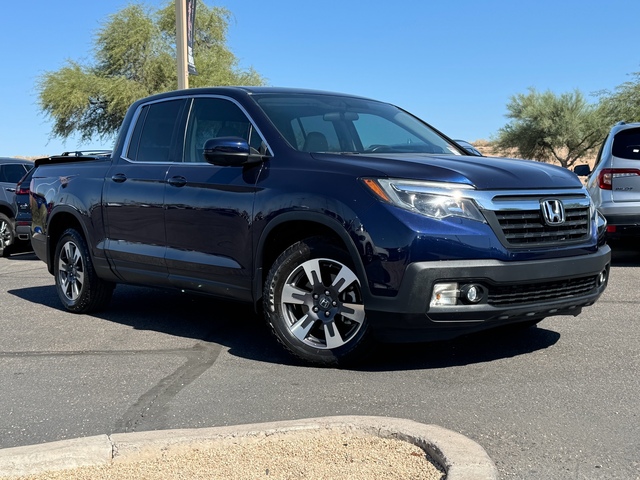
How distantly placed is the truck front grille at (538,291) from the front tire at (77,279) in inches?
157

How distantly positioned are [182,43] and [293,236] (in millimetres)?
9256

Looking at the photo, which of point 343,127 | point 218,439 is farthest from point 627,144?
point 218,439

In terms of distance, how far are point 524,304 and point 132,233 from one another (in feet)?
10.8

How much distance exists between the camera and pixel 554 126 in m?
45.4

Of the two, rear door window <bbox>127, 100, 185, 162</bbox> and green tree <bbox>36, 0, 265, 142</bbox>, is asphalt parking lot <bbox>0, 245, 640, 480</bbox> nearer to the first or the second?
rear door window <bbox>127, 100, 185, 162</bbox>

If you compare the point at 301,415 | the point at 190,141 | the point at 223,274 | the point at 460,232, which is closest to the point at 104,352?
the point at 223,274

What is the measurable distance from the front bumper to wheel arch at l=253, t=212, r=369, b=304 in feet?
0.86

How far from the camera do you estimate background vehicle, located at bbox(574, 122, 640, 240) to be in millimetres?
9766

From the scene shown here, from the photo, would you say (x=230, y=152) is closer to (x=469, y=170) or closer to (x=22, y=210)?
(x=469, y=170)

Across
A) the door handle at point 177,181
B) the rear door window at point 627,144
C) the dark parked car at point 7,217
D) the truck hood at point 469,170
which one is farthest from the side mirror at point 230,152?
the dark parked car at point 7,217

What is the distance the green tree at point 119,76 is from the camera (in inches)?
1422

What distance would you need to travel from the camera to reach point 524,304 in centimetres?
506

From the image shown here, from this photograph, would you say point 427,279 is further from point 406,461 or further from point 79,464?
point 79,464

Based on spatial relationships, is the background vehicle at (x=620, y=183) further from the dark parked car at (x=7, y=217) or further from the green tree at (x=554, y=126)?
the green tree at (x=554, y=126)
